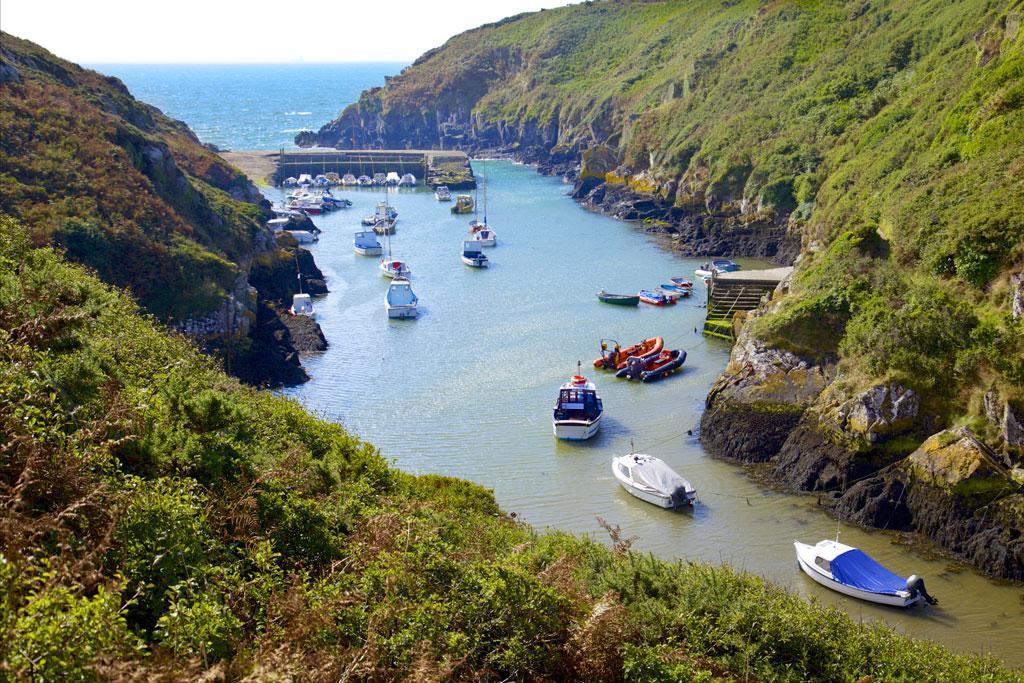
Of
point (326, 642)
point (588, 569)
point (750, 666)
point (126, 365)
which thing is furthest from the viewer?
point (126, 365)

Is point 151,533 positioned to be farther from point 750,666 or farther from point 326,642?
point 750,666

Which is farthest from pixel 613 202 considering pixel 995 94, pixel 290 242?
pixel 995 94

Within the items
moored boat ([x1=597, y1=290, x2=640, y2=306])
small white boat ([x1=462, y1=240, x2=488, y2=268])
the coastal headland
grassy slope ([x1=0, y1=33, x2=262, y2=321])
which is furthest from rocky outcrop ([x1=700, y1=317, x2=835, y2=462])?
the coastal headland

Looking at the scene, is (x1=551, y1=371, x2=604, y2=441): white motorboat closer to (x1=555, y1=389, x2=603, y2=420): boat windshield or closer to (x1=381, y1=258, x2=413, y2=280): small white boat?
(x1=555, y1=389, x2=603, y2=420): boat windshield

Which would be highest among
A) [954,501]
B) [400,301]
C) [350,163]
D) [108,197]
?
[108,197]

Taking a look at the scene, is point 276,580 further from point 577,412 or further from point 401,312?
point 401,312

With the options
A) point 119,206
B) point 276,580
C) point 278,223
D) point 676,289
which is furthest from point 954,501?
point 278,223

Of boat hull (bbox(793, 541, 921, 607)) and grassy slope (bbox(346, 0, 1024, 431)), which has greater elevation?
grassy slope (bbox(346, 0, 1024, 431))
